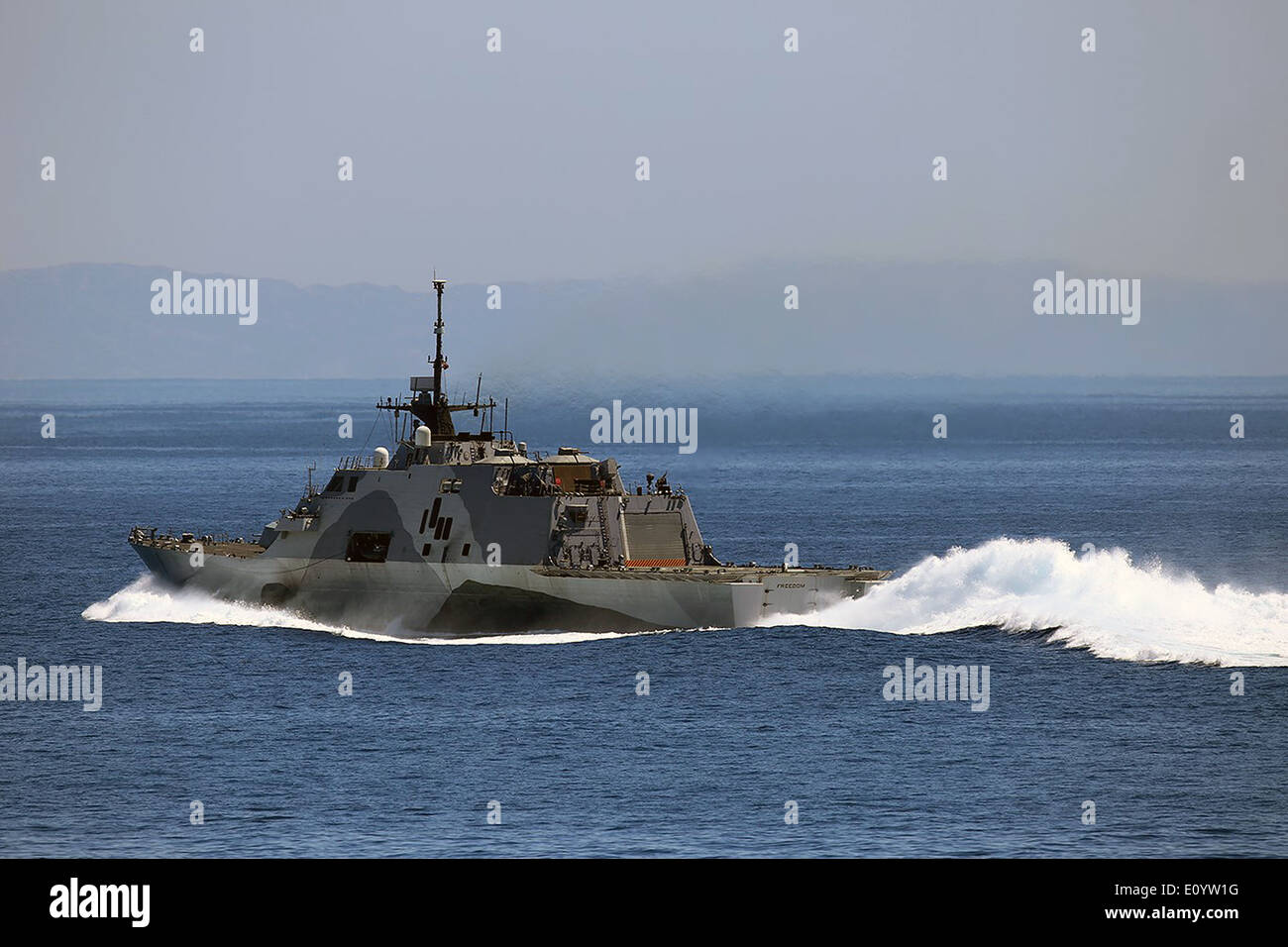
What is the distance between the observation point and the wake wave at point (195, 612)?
56.6m

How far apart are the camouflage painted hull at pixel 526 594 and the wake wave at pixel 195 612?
30 cm

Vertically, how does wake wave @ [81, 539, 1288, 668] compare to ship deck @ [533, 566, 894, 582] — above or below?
below

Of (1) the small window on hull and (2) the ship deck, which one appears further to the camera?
(1) the small window on hull

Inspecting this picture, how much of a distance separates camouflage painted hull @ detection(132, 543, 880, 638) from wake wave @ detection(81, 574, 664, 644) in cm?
30

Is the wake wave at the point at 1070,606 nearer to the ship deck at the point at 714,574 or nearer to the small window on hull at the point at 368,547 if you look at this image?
the ship deck at the point at 714,574

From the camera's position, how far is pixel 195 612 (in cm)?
6078

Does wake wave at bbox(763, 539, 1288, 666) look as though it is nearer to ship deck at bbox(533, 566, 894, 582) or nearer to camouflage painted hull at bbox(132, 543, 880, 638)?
ship deck at bbox(533, 566, 894, 582)

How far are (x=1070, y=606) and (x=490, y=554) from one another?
16.2 m

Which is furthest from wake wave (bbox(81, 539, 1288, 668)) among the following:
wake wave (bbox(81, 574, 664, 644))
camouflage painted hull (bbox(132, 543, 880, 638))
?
wake wave (bbox(81, 574, 664, 644))

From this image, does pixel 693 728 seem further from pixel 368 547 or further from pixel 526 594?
pixel 368 547

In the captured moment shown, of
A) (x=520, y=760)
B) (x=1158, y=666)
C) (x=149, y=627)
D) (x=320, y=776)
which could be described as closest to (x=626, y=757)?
(x=520, y=760)

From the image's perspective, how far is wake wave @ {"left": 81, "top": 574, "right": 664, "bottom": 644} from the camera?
56.6m

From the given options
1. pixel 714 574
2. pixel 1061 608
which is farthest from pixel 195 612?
pixel 1061 608
